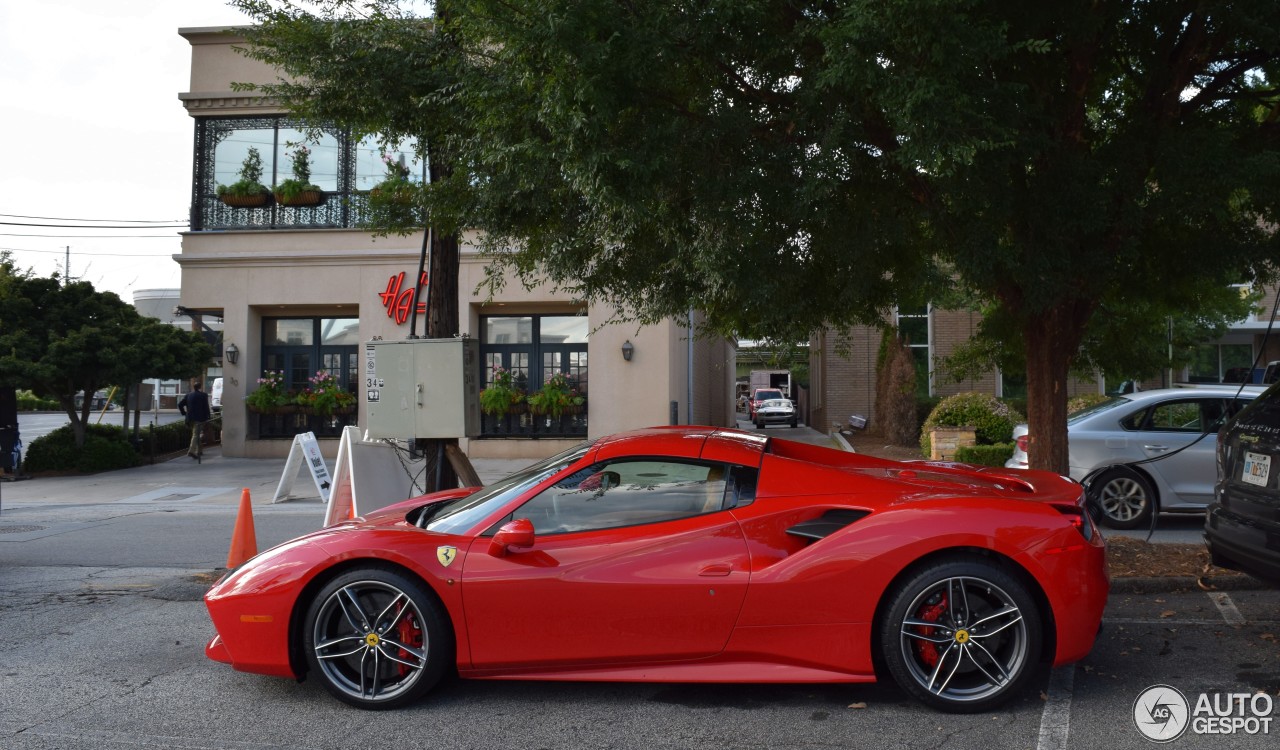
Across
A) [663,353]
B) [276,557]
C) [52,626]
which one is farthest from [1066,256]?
[663,353]

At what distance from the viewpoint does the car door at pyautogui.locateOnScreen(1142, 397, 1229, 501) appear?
9.59m

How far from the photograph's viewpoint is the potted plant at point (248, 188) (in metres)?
21.0

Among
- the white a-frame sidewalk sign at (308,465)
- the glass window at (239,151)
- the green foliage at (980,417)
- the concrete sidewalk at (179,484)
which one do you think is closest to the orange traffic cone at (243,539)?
the white a-frame sidewalk sign at (308,465)

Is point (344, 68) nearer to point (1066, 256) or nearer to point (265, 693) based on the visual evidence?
point (265, 693)

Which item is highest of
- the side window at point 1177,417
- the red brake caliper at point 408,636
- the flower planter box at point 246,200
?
the flower planter box at point 246,200

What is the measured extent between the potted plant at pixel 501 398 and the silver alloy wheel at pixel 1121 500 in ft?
41.9

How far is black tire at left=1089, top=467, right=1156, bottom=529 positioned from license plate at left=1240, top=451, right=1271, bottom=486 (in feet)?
14.8

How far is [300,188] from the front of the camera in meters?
21.0

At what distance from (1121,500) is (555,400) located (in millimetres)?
12124

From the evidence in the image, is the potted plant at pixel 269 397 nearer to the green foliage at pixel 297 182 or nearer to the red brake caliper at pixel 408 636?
the green foliage at pixel 297 182

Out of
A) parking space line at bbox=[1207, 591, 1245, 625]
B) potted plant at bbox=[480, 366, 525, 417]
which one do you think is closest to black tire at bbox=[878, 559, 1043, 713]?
parking space line at bbox=[1207, 591, 1245, 625]

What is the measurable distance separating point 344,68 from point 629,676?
5398 mm

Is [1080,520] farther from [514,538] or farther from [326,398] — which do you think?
[326,398]

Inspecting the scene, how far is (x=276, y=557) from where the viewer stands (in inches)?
187
